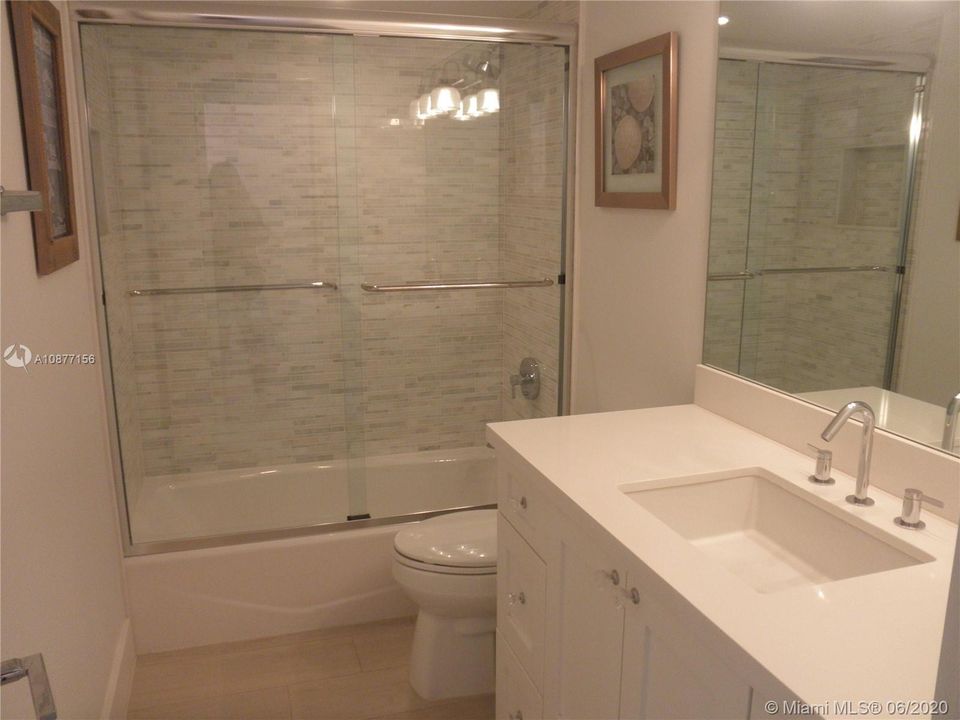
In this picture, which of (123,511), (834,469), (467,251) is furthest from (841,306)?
(123,511)

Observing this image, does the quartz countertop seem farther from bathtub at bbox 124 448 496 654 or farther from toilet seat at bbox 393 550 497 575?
bathtub at bbox 124 448 496 654

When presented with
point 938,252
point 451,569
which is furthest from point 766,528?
point 451,569

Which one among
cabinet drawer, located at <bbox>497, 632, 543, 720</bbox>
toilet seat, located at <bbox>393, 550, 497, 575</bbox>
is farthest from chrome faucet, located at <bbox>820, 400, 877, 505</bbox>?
toilet seat, located at <bbox>393, 550, 497, 575</bbox>

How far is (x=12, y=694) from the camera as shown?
1.12 m

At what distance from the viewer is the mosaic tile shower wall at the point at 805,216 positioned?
4.77 feet

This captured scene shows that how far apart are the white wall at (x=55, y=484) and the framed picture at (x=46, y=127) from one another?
1.7 inches

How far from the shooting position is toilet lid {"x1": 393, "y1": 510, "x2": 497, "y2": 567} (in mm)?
2143

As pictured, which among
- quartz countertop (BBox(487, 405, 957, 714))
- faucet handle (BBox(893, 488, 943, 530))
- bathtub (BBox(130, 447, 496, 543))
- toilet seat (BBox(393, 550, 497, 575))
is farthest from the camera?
bathtub (BBox(130, 447, 496, 543))

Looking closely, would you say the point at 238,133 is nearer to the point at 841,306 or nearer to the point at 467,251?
the point at 467,251

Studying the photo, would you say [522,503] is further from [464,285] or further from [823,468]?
[464,285]

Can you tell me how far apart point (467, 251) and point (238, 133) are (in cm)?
87

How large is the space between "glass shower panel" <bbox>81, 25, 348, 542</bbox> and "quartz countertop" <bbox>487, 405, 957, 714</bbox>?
1196 mm

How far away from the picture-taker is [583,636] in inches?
56.1

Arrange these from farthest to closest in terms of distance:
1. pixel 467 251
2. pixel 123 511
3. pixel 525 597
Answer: pixel 467 251, pixel 123 511, pixel 525 597
